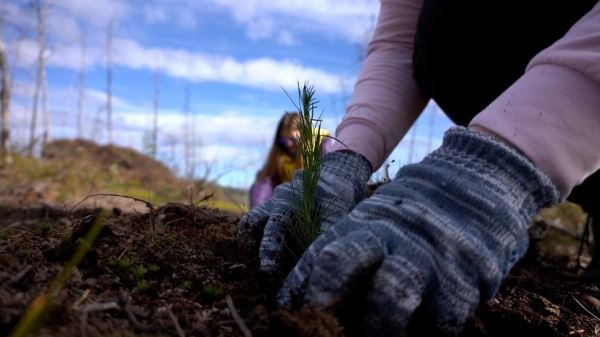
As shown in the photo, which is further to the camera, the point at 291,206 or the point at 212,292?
the point at 291,206

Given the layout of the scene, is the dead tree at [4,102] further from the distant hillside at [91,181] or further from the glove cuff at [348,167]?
the glove cuff at [348,167]

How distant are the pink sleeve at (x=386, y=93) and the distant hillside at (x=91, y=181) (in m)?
0.64

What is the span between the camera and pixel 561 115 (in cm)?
113

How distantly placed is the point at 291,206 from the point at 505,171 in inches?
24.8

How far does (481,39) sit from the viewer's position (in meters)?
1.98

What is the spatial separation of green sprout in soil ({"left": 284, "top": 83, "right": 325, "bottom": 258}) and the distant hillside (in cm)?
58

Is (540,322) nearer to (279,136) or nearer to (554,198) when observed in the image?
(554,198)

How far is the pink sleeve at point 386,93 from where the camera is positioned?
186cm

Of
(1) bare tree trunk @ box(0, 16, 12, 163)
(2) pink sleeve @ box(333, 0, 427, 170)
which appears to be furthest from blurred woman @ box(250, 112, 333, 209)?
(1) bare tree trunk @ box(0, 16, 12, 163)

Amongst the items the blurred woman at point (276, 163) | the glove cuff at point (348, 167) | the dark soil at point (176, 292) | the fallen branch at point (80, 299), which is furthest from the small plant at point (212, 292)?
the blurred woman at point (276, 163)

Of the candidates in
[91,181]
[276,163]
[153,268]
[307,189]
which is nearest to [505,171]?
[307,189]

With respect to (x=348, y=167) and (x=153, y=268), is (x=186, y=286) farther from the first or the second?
(x=348, y=167)

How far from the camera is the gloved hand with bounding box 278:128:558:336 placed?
3.26 feet

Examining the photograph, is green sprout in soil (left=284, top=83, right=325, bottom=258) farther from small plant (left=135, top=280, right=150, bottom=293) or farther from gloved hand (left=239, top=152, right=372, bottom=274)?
small plant (left=135, top=280, right=150, bottom=293)
